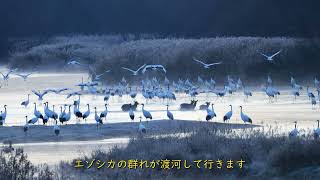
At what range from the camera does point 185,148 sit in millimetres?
17359

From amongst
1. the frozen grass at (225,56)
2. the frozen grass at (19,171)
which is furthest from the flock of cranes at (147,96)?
the frozen grass at (19,171)

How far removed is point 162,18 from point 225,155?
63.3 meters

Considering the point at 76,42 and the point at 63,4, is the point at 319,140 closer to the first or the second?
the point at 76,42

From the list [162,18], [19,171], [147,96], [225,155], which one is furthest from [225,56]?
[162,18]

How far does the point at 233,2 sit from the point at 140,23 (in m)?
15.2

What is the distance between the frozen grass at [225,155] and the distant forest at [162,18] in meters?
34.4

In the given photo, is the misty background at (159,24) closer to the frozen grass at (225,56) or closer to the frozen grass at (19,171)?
the frozen grass at (225,56)

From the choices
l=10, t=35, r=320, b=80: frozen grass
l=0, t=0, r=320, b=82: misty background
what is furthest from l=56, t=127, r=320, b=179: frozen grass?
l=0, t=0, r=320, b=82: misty background

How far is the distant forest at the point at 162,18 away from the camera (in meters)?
64.1

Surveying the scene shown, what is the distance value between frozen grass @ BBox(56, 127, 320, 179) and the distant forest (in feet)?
113

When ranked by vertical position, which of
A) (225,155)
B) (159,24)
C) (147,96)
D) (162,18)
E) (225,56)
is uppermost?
(162,18)

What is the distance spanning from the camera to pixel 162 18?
79.6 metres

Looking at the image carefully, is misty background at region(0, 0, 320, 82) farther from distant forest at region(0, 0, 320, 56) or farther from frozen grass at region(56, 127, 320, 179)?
frozen grass at region(56, 127, 320, 179)

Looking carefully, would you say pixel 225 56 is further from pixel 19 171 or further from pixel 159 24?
pixel 159 24
